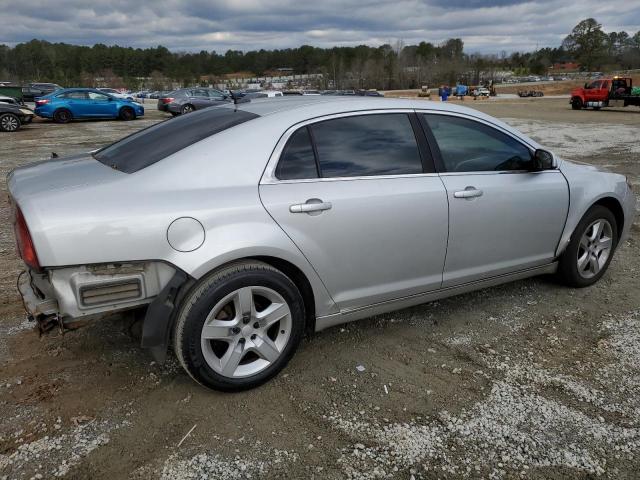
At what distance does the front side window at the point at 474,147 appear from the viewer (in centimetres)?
349

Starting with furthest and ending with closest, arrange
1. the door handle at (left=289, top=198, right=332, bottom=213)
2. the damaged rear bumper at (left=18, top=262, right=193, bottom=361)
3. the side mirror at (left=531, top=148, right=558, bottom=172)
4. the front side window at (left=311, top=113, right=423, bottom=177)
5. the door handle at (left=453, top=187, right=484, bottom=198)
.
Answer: the side mirror at (left=531, top=148, right=558, bottom=172)
the door handle at (left=453, top=187, right=484, bottom=198)
the front side window at (left=311, top=113, right=423, bottom=177)
the door handle at (left=289, top=198, right=332, bottom=213)
the damaged rear bumper at (left=18, top=262, right=193, bottom=361)

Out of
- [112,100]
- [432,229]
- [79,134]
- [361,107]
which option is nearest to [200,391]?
[432,229]

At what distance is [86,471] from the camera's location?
7.68 ft

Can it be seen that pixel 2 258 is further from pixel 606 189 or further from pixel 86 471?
pixel 606 189

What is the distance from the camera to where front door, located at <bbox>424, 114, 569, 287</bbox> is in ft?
11.3

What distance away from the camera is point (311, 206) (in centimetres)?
288

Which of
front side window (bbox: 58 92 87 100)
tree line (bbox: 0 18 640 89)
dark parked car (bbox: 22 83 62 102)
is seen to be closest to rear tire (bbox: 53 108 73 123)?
front side window (bbox: 58 92 87 100)

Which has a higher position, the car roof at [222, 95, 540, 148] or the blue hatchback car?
the car roof at [222, 95, 540, 148]

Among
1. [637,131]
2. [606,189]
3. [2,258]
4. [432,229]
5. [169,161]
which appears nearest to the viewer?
[169,161]

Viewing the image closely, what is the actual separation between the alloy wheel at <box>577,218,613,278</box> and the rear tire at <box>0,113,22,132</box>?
63.7 ft

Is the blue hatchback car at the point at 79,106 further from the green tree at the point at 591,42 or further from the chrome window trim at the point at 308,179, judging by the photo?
the green tree at the point at 591,42

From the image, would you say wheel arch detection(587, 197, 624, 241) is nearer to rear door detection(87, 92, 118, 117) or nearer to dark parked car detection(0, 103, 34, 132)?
dark parked car detection(0, 103, 34, 132)

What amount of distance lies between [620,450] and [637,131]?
62.1 feet

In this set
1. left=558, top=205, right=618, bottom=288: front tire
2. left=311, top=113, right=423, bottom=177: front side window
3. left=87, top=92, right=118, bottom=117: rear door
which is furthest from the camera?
left=87, top=92, right=118, bottom=117: rear door
